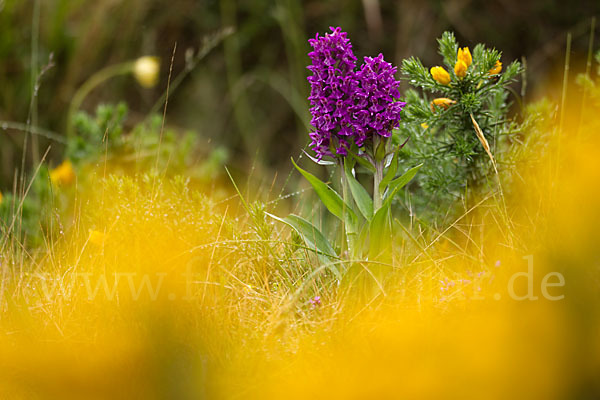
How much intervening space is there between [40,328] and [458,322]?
65 cm

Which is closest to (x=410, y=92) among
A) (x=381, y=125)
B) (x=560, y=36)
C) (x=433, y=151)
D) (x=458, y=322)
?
(x=433, y=151)

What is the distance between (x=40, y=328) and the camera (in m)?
1.06

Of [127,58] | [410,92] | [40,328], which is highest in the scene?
[127,58]

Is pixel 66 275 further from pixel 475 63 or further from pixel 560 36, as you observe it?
pixel 560 36

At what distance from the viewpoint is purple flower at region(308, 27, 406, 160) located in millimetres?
A: 1158

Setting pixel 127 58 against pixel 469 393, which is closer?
pixel 469 393

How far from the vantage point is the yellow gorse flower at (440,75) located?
1398 mm

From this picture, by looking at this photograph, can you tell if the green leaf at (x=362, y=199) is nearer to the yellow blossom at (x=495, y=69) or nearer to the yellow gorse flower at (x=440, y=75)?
the yellow gorse flower at (x=440, y=75)

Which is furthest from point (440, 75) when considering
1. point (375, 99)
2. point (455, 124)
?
point (375, 99)

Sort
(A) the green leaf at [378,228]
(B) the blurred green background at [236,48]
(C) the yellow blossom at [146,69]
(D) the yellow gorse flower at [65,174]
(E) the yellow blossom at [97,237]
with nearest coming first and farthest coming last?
(A) the green leaf at [378,228]
(E) the yellow blossom at [97,237]
(D) the yellow gorse flower at [65,174]
(C) the yellow blossom at [146,69]
(B) the blurred green background at [236,48]

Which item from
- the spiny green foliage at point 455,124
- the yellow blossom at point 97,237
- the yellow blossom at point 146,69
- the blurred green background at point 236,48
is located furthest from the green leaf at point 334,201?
the blurred green background at point 236,48

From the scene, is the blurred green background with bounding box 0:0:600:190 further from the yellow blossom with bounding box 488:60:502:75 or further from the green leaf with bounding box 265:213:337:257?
the green leaf with bounding box 265:213:337:257

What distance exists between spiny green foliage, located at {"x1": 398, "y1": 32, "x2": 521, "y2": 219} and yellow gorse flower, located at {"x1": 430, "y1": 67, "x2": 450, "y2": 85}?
4 cm

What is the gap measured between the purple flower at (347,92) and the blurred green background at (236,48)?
1.78 metres
